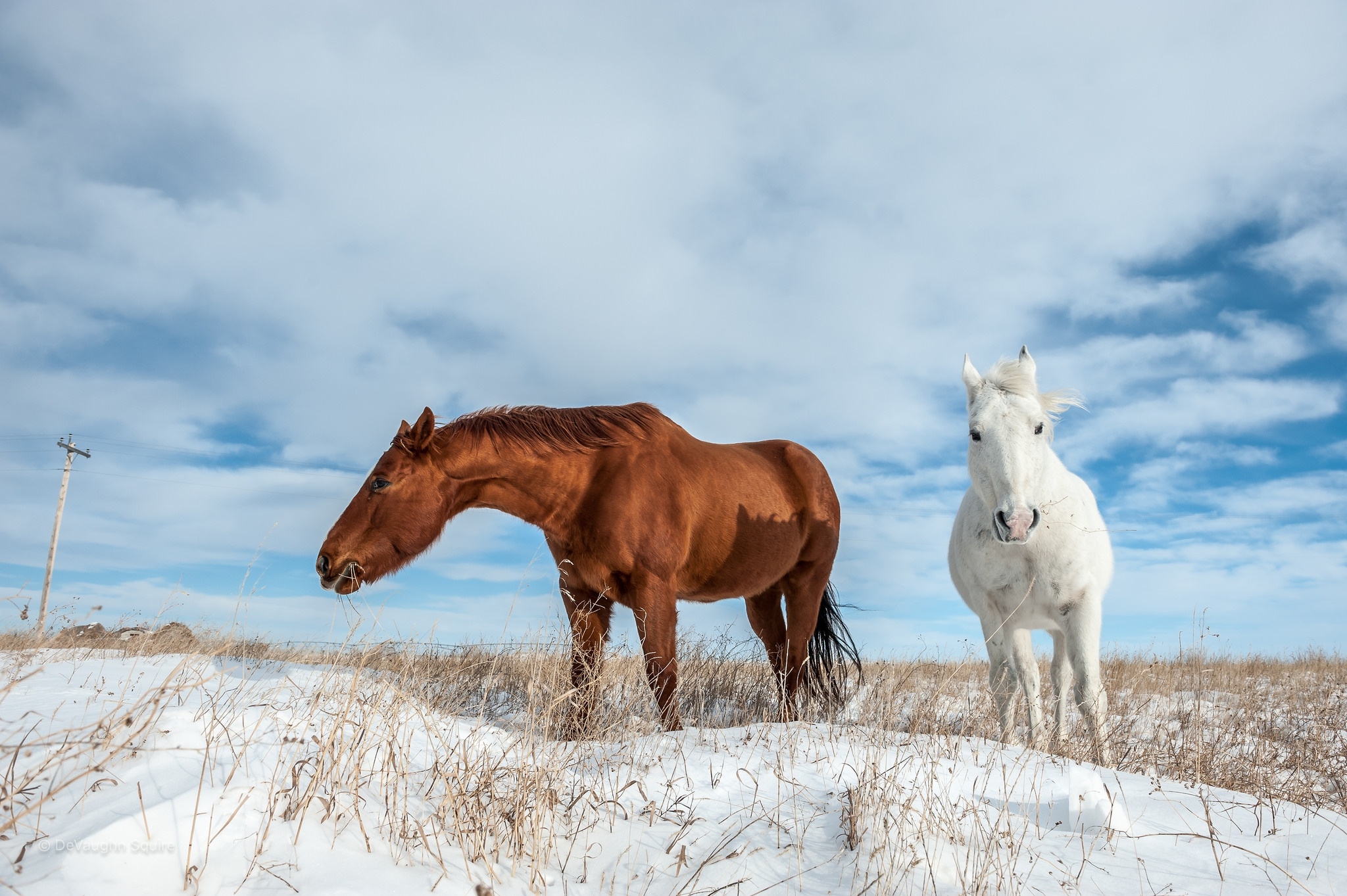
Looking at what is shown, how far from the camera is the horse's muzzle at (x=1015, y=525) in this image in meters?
5.00

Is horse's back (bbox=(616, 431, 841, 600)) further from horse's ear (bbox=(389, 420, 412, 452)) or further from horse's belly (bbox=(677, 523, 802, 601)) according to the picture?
horse's ear (bbox=(389, 420, 412, 452))

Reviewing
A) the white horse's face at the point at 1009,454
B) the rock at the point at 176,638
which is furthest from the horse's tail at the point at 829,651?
the rock at the point at 176,638

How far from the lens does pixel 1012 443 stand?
5.31 m

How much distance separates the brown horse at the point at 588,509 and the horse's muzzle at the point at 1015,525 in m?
2.13

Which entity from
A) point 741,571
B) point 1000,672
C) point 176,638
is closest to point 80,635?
point 176,638

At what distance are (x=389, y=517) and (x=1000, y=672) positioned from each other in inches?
187

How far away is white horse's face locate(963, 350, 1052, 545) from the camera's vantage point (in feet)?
16.7

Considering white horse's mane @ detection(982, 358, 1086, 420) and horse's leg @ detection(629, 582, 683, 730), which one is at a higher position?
white horse's mane @ detection(982, 358, 1086, 420)

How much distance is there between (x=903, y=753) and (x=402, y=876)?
278 centimetres

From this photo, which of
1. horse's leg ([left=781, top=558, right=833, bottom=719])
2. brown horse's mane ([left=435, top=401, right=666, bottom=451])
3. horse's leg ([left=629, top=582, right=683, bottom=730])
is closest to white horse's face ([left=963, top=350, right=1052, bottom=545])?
horse's leg ([left=781, top=558, right=833, bottom=719])

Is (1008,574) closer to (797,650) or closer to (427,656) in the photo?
(797,650)

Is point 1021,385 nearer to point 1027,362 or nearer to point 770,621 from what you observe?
point 1027,362

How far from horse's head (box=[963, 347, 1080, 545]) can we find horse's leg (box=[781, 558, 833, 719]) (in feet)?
7.23

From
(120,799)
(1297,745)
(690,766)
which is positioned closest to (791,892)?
(690,766)
